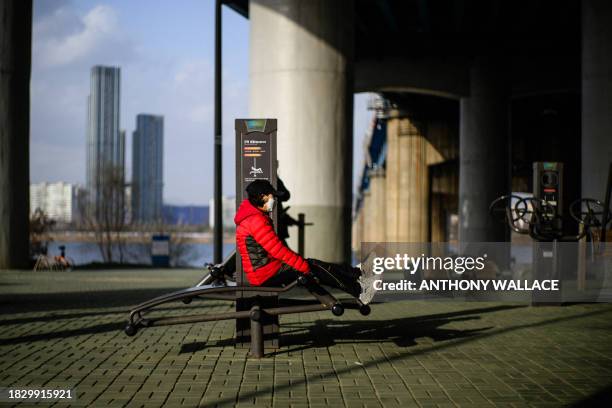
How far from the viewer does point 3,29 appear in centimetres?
2420

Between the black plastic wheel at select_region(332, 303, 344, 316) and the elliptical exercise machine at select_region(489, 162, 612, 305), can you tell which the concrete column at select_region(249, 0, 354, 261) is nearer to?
the elliptical exercise machine at select_region(489, 162, 612, 305)

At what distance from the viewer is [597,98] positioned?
891 inches

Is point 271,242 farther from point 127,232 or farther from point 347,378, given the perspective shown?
point 127,232

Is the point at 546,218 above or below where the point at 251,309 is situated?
above

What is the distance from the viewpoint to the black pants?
8.55 meters

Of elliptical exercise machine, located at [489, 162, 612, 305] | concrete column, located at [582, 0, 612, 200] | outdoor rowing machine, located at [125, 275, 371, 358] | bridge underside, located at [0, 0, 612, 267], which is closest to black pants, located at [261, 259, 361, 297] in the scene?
outdoor rowing machine, located at [125, 275, 371, 358]

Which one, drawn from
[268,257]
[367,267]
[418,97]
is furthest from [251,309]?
[418,97]

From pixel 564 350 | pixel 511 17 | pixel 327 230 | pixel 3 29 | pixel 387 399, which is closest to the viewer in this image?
pixel 387 399

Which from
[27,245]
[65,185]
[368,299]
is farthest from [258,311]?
[65,185]

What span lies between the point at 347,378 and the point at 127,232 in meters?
53.0

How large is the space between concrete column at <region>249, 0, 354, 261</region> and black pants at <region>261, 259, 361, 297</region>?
11.5 m

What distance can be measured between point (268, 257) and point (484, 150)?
114 feet

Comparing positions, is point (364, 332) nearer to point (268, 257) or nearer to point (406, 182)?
Answer: point (268, 257)

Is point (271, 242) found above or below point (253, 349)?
above
